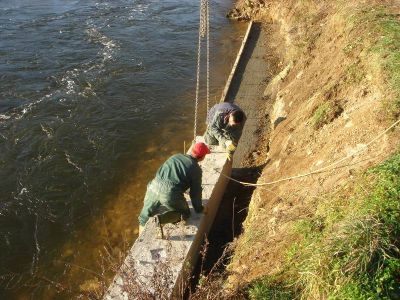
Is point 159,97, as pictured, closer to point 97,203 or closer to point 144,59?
point 144,59

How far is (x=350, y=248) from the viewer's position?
4.04 metres

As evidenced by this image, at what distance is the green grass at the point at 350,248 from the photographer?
388 centimetres

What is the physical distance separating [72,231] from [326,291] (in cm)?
577

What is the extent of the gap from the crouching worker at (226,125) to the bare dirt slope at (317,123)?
90cm

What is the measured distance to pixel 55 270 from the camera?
7.49 meters

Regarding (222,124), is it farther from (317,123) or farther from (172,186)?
(172,186)

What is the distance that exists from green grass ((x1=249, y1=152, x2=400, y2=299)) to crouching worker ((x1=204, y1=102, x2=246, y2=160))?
122 inches

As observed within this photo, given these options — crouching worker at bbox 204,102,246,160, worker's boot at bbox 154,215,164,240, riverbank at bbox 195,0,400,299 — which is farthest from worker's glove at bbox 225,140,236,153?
worker's boot at bbox 154,215,164,240

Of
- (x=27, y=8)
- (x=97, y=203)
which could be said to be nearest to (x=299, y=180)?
(x=97, y=203)

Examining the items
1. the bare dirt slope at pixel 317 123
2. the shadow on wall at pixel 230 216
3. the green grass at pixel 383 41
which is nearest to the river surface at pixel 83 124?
the shadow on wall at pixel 230 216

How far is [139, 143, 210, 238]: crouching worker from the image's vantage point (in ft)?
19.4

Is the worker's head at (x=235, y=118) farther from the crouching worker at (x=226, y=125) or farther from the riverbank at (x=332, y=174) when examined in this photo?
the riverbank at (x=332, y=174)

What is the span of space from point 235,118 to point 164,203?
255 centimetres

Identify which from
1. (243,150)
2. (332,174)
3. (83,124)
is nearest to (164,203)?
(332,174)
